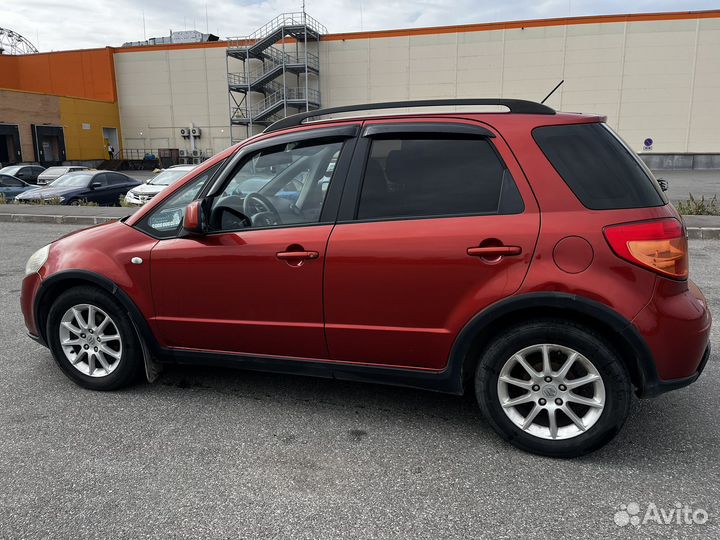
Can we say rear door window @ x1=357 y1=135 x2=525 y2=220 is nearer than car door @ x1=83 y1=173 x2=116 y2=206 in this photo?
Yes

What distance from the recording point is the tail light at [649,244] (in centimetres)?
256

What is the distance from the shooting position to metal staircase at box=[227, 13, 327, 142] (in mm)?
39406

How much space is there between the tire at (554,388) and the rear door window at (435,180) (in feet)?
2.23

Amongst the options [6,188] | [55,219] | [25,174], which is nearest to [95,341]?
[55,219]

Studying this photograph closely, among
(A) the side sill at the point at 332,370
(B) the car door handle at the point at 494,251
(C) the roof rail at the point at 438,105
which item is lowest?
(A) the side sill at the point at 332,370

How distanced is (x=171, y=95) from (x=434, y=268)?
47.5m

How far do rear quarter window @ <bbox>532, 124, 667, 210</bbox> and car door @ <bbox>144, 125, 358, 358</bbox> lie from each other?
3.66 feet

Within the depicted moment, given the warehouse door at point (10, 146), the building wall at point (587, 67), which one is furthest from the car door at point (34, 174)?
the building wall at point (587, 67)

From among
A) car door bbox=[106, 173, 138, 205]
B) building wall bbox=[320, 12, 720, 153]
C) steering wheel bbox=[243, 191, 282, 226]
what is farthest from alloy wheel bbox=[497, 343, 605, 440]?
building wall bbox=[320, 12, 720, 153]

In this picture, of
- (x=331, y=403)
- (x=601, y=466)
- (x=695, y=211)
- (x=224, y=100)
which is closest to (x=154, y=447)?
(x=331, y=403)

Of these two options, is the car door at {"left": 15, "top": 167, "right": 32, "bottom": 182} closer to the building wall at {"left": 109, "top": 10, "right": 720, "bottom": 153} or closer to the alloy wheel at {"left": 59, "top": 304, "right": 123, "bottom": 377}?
the building wall at {"left": 109, "top": 10, "right": 720, "bottom": 153}

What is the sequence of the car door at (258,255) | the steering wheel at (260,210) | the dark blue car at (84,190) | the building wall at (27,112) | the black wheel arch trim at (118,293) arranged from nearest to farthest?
the car door at (258,255)
the steering wheel at (260,210)
the black wheel arch trim at (118,293)
the dark blue car at (84,190)
the building wall at (27,112)

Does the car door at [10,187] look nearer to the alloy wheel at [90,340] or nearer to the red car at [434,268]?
the alloy wheel at [90,340]

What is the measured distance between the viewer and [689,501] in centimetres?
244
